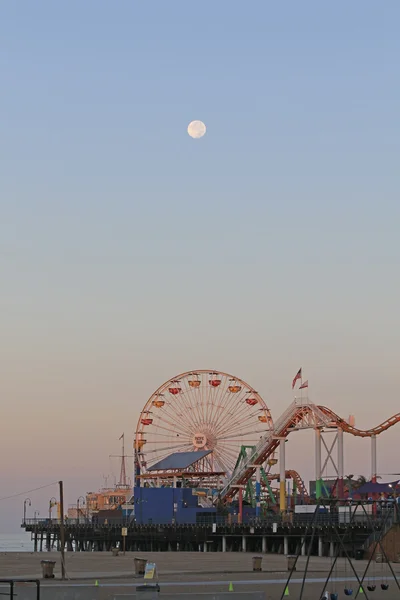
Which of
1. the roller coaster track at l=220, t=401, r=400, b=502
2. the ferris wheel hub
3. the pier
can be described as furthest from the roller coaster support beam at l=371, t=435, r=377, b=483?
the ferris wheel hub

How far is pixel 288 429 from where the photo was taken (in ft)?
390

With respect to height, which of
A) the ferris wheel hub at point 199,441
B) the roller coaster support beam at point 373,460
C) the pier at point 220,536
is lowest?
the pier at point 220,536

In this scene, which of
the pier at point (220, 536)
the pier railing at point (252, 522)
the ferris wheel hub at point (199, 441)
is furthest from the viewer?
the ferris wheel hub at point (199, 441)

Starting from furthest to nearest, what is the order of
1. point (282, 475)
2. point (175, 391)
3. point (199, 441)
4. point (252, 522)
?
point (175, 391) < point (199, 441) < point (282, 475) < point (252, 522)

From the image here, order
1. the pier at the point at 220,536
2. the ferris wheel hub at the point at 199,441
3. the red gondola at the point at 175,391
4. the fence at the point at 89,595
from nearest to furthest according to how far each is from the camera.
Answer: the fence at the point at 89,595 < the pier at the point at 220,536 < the ferris wheel hub at the point at 199,441 < the red gondola at the point at 175,391

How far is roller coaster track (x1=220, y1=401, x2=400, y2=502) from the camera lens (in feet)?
379

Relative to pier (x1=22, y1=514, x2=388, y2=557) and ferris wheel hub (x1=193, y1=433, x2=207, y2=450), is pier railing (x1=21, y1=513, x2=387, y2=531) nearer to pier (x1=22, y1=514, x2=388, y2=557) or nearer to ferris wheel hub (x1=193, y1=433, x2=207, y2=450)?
pier (x1=22, y1=514, x2=388, y2=557)

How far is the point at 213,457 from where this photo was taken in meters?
133

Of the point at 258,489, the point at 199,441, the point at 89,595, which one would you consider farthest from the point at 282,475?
the point at 89,595

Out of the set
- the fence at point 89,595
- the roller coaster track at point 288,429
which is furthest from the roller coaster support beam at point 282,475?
the fence at point 89,595

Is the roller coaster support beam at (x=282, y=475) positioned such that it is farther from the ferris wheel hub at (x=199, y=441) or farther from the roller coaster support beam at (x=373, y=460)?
the ferris wheel hub at (x=199, y=441)

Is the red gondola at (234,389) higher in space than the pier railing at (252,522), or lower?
higher

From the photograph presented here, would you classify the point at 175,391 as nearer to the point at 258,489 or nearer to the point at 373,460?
the point at 258,489

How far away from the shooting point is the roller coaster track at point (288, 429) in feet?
379
